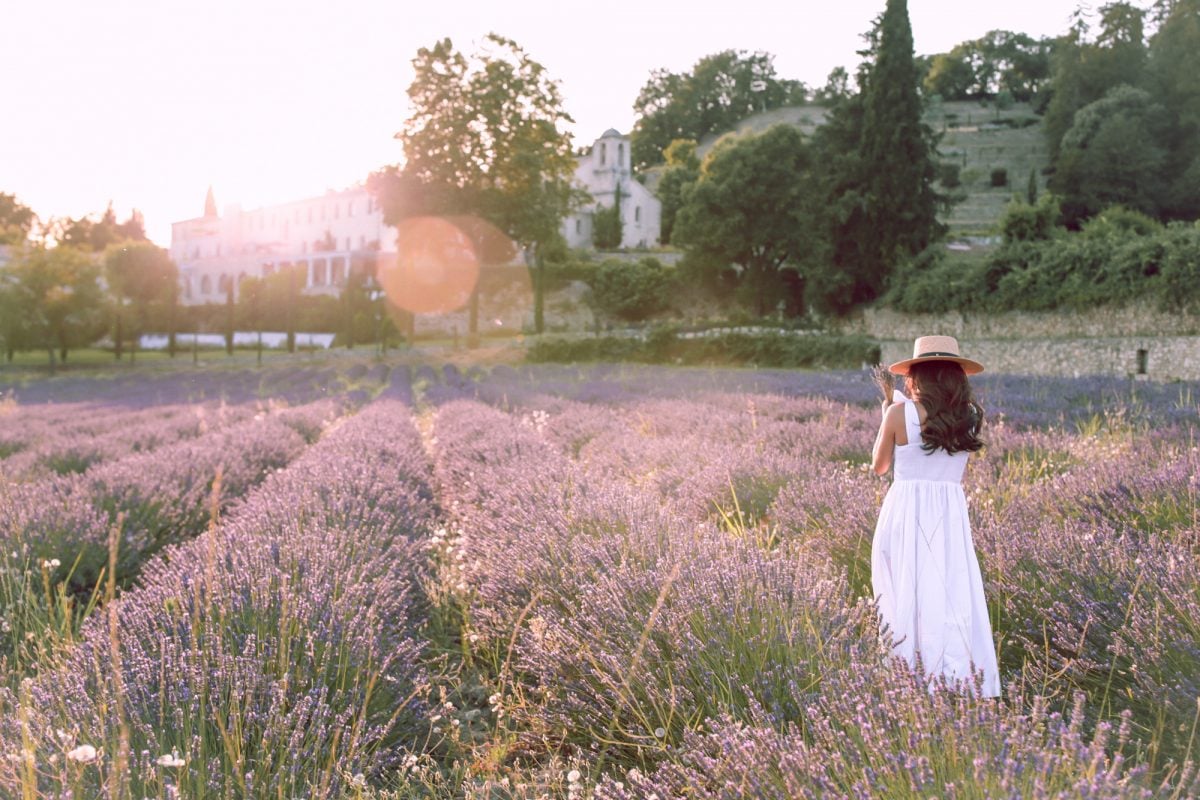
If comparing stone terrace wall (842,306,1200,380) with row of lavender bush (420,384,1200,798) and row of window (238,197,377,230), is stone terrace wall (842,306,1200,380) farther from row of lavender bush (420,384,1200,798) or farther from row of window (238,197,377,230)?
row of window (238,197,377,230)

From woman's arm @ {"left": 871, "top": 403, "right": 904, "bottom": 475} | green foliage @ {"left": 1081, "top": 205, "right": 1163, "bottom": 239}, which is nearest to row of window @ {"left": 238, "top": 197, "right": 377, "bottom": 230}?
green foliage @ {"left": 1081, "top": 205, "right": 1163, "bottom": 239}

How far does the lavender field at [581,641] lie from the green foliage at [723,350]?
22.2 meters

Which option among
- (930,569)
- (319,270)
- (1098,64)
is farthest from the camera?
(319,270)

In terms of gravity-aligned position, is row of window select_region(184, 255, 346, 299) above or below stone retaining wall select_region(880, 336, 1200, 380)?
above

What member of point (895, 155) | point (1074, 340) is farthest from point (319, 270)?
point (1074, 340)

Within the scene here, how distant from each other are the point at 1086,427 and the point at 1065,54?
2220 inches

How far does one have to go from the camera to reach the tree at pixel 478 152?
1363 inches

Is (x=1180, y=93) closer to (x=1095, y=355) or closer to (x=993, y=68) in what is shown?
(x=1095, y=355)

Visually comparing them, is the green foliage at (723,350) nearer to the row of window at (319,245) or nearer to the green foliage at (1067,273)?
the green foliage at (1067,273)

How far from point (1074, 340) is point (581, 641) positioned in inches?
951

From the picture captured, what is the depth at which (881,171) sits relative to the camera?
28.3 meters

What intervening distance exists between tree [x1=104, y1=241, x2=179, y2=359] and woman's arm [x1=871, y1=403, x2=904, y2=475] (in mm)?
47689

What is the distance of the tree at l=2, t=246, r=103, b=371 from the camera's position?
37.4 metres

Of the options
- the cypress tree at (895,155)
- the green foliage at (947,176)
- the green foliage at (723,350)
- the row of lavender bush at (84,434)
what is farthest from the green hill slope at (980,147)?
the row of lavender bush at (84,434)
